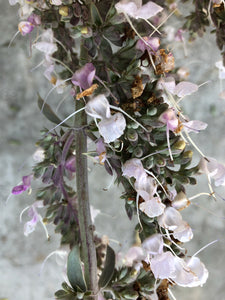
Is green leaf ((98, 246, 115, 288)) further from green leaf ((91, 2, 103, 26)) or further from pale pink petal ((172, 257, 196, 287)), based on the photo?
green leaf ((91, 2, 103, 26))

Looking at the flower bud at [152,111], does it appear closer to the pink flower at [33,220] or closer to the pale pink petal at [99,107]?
the pale pink petal at [99,107]

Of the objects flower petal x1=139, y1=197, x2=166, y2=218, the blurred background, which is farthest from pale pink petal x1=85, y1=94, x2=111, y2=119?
the blurred background

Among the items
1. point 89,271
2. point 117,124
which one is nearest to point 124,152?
point 117,124

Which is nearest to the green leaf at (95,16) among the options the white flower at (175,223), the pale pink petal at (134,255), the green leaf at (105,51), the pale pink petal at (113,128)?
the green leaf at (105,51)

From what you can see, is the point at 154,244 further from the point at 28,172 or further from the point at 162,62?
the point at 28,172

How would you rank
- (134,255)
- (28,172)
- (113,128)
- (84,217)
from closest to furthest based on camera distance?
(113,128)
(84,217)
(134,255)
(28,172)

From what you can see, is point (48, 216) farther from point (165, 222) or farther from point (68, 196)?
point (165, 222)

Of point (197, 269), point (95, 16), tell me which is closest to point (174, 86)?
point (95, 16)
